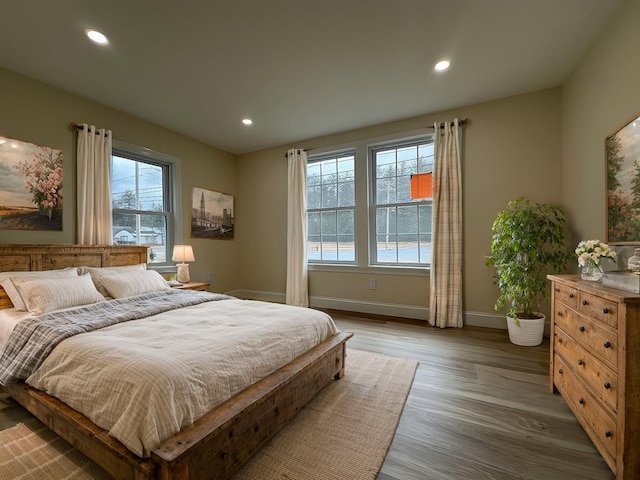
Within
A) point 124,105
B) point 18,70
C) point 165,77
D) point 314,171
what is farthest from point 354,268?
point 18,70

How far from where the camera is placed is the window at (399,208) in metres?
4.01

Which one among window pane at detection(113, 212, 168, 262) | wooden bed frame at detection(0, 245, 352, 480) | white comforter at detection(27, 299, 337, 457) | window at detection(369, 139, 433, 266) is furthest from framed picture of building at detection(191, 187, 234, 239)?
wooden bed frame at detection(0, 245, 352, 480)

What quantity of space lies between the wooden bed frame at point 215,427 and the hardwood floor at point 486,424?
595 millimetres

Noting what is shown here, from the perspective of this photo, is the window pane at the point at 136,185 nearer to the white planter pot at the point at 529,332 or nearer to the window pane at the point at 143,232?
the window pane at the point at 143,232

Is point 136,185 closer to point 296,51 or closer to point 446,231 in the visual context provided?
point 296,51

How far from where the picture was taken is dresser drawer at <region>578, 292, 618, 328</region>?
1.37 meters

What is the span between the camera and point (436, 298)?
370 cm

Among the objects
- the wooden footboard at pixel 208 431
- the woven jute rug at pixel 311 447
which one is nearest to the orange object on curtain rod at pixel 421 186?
the woven jute rug at pixel 311 447

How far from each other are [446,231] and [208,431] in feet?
11.0

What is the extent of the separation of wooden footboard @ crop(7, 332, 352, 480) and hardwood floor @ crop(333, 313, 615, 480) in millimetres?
618

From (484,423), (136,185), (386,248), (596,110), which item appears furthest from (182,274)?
(596,110)

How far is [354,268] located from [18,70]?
14.2 ft

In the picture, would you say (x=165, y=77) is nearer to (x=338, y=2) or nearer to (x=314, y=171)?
(x=338, y=2)

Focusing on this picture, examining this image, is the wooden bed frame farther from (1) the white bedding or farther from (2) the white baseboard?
(2) the white baseboard
